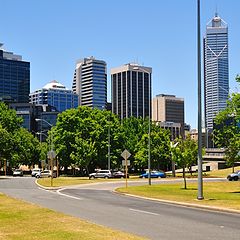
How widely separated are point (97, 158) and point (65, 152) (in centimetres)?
531

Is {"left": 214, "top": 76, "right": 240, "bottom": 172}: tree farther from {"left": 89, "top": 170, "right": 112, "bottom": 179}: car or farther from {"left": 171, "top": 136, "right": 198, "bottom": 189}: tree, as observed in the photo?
{"left": 89, "top": 170, "right": 112, "bottom": 179}: car

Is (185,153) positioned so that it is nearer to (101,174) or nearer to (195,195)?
(195,195)

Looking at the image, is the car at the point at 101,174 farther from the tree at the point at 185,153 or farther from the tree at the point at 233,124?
the tree at the point at 233,124

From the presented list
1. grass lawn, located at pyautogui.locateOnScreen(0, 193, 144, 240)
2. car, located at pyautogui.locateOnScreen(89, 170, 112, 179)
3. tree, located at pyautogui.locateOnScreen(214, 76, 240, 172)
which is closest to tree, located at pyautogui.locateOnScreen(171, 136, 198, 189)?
tree, located at pyautogui.locateOnScreen(214, 76, 240, 172)

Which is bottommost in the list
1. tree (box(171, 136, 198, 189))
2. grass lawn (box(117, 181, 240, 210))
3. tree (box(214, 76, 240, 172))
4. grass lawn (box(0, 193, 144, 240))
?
grass lawn (box(117, 181, 240, 210))

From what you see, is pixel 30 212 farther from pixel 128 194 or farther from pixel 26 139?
pixel 26 139

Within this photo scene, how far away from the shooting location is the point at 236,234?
538 inches

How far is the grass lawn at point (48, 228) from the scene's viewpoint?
40.0 feet

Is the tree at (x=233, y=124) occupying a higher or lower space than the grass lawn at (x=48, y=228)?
higher

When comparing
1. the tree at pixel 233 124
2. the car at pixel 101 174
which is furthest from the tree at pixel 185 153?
the car at pixel 101 174

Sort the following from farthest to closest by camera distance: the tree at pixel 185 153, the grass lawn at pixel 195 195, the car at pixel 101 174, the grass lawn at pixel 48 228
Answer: the car at pixel 101 174, the tree at pixel 185 153, the grass lawn at pixel 195 195, the grass lawn at pixel 48 228

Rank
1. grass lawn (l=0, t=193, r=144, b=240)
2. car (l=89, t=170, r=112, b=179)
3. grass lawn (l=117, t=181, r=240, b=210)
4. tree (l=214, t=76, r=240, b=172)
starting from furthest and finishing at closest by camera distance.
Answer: car (l=89, t=170, r=112, b=179)
tree (l=214, t=76, r=240, b=172)
grass lawn (l=117, t=181, r=240, b=210)
grass lawn (l=0, t=193, r=144, b=240)

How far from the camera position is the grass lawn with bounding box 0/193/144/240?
40.0 ft

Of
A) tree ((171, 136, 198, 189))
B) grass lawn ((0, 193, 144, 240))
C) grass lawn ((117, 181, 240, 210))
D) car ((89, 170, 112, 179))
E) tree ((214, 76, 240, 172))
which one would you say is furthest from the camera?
car ((89, 170, 112, 179))
